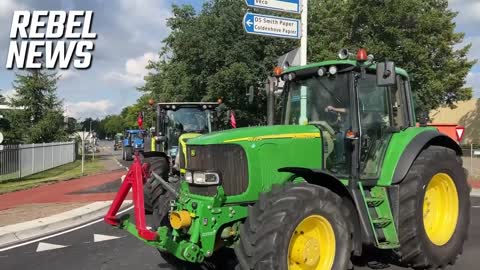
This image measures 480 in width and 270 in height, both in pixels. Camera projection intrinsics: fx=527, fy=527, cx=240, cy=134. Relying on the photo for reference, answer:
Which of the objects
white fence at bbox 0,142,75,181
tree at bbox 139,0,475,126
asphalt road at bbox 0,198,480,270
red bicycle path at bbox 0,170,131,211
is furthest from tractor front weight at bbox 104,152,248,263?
white fence at bbox 0,142,75,181

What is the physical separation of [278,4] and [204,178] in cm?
732

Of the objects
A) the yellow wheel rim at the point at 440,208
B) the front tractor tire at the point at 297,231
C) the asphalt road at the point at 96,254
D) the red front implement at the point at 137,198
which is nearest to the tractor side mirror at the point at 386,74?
the front tractor tire at the point at 297,231

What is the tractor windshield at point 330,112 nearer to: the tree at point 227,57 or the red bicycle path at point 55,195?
the red bicycle path at point 55,195

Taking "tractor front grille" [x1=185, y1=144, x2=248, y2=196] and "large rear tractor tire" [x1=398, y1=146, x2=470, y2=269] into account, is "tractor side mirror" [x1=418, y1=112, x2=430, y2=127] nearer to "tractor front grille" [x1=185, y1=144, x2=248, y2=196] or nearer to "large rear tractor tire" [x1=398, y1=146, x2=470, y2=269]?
"large rear tractor tire" [x1=398, y1=146, x2=470, y2=269]

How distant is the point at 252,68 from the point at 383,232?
20213 mm

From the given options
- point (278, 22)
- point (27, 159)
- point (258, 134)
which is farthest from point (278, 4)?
point (27, 159)

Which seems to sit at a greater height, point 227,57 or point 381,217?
point 227,57

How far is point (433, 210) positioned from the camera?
6738 millimetres

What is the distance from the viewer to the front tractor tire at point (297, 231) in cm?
478

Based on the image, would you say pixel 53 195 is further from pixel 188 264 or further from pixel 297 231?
pixel 297 231

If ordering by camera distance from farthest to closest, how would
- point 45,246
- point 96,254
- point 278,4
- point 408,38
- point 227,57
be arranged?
point 227,57 < point 408,38 < point 278,4 < point 45,246 < point 96,254

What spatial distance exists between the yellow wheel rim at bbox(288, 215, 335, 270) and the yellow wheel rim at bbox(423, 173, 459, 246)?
5.82ft

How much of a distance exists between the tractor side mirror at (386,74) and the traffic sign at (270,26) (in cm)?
622

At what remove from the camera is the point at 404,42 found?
76.9 ft
